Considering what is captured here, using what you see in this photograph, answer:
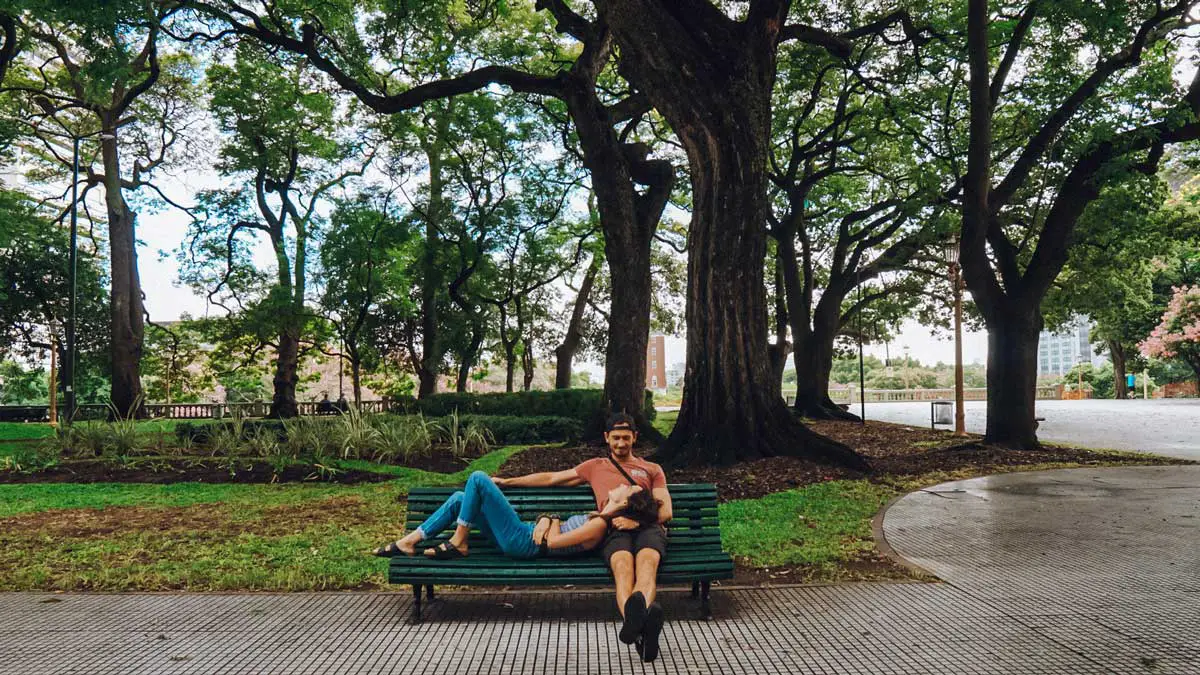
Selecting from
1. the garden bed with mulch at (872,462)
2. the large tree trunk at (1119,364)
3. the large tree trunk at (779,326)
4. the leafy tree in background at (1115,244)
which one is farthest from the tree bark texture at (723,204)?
the large tree trunk at (1119,364)

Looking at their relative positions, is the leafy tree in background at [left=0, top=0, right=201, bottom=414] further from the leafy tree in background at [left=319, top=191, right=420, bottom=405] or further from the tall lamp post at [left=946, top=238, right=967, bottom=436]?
the tall lamp post at [left=946, top=238, right=967, bottom=436]

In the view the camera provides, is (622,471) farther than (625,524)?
Yes

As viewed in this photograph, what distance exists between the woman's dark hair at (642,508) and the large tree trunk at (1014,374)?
11.3 meters

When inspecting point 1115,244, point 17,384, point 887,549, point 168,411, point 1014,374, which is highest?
point 1115,244

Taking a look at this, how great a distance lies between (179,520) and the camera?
7.67 m

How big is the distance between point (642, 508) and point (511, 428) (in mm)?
12080

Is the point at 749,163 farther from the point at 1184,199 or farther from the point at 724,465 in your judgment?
the point at 1184,199

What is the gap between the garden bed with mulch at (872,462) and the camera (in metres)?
9.34

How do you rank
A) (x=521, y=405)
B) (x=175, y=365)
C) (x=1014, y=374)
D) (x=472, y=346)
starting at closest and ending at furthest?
(x=1014, y=374), (x=521, y=405), (x=472, y=346), (x=175, y=365)

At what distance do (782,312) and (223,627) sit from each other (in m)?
24.6

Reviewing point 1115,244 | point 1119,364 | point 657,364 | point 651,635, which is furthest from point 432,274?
point 657,364

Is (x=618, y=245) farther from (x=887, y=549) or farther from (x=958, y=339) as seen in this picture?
(x=887, y=549)

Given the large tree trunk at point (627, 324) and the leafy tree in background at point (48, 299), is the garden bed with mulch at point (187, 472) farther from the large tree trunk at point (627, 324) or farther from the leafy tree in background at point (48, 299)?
the leafy tree in background at point (48, 299)

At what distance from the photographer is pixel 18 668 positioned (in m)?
3.54
